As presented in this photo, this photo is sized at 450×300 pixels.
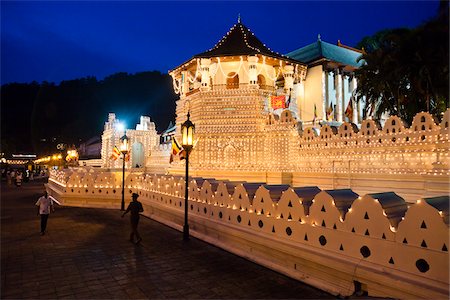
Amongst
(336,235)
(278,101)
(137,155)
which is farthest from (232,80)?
(336,235)

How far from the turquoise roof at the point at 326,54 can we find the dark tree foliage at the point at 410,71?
662 cm

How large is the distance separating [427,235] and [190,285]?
3860 mm

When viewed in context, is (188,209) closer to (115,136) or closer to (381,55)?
(381,55)

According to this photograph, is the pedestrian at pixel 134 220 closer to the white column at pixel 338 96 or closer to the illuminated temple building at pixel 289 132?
the illuminated temple building at pixel 289 132

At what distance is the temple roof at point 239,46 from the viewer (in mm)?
20130

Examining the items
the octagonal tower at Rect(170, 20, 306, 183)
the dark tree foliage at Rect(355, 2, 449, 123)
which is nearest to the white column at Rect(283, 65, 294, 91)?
the octagonal tower at Rect(170, 20, 306, 183)

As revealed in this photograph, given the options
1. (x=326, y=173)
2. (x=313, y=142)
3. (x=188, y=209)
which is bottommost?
(x=188, y=209)

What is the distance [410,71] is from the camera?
1694 cm

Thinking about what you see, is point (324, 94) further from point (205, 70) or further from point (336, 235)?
point (336, 235)

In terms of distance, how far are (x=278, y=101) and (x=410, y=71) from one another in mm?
6886

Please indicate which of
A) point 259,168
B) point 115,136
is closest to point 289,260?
point 259,168

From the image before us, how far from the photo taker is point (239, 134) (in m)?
18.9

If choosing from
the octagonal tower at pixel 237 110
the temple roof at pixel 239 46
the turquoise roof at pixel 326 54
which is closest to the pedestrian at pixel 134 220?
the octagonal tower at pixel 237 110

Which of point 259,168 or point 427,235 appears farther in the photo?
point 259,168
